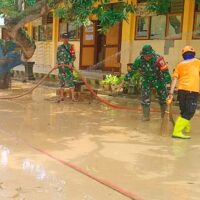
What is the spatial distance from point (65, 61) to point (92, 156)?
538 cm

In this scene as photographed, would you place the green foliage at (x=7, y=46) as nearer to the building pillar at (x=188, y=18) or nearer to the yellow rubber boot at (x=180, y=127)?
the building pillar at (x=188, y=18)

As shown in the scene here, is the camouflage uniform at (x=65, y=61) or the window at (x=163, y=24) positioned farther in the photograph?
the window at (x=163, y=24)

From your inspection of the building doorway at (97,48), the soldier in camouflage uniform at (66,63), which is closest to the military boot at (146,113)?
the soldier in camouflage uniform at (66,63)

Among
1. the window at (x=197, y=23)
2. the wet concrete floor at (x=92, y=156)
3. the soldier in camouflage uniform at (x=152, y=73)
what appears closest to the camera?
the wet concrete floor at (x=92, y=156)

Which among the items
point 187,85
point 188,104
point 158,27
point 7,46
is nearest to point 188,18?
point 158,27

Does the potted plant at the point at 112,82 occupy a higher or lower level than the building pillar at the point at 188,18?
lower

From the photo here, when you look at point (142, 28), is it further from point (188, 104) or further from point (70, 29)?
point (188, 104)

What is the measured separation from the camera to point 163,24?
1362 centimetres

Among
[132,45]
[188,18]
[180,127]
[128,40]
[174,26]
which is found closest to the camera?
[180,127]

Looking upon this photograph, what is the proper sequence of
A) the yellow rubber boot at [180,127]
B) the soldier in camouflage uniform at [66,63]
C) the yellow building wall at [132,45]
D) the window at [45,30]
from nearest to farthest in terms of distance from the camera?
the yellow rubber boot at [180,127] → the soldier in camouflage uniform at [66,63] → the yellow building wall at [132,45] → the window at [45,30]

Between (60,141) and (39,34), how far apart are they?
13.9 meters

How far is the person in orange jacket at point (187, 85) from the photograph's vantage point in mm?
7180

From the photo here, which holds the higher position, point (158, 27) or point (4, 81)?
point (158, 27)

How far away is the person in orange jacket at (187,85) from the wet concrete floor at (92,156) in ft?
0.92
